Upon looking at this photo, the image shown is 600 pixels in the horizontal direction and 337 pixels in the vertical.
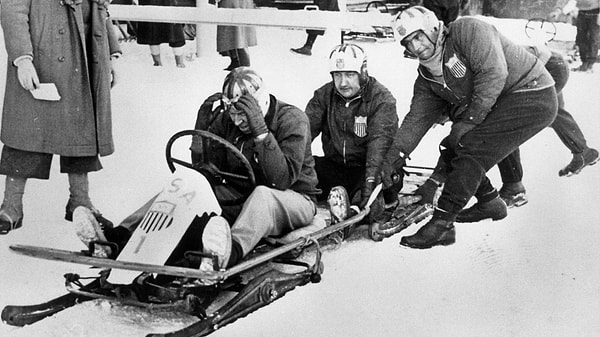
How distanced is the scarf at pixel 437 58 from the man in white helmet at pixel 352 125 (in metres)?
0.25

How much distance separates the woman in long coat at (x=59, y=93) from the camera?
3.65 meters

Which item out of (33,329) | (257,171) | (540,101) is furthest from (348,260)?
(33,329)

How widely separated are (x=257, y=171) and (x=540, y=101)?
137cm

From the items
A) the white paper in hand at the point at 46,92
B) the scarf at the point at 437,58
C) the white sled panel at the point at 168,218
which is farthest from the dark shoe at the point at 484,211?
the white paper in hand at the point at 46,92

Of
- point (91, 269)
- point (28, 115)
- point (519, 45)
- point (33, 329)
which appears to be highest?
point (519, 45)

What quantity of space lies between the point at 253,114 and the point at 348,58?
0.53 m

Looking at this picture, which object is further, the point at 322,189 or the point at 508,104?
the point at 322,189

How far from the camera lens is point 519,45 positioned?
11.8 ft

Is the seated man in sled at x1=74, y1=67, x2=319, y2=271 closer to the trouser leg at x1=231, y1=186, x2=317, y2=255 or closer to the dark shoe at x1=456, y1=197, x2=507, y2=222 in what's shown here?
the trouser leg at x1=231, y1=186, x2=317, y2=255

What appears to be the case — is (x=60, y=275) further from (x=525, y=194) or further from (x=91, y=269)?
(x=525, y=194)

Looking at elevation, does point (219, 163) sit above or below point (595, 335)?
above

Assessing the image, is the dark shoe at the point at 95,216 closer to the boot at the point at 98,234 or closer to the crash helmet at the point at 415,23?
the boot at the point at 98,234

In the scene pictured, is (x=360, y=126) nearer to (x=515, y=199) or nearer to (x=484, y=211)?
(x=484, y=211)

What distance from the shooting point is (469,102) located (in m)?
3.57
